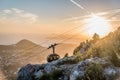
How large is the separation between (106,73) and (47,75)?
992cm

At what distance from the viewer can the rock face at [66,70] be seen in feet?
86.3

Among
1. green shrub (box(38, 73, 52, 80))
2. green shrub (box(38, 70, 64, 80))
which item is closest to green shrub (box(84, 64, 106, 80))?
green shrub (box(38, 70, 64, 80))

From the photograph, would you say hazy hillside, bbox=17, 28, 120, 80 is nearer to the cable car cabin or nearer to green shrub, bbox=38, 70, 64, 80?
green shrub, bbox=38, 70, 64, 80

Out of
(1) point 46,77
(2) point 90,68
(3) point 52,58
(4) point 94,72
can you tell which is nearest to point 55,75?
(1) point 46,77

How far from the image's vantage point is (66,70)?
3300cm

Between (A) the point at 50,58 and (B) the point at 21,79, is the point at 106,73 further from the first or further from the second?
(A) the point at 50,58

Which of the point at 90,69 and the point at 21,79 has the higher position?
the point at 90,69

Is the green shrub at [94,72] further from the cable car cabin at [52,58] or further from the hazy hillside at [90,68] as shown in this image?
the cable car cabin at [52,58]

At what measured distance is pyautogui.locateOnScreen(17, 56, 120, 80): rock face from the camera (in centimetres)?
2630

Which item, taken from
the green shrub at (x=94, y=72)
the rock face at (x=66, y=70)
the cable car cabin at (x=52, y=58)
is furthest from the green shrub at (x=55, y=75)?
the cable car cabin at (x=52, y=58)

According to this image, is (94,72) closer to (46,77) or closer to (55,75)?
(55,75)

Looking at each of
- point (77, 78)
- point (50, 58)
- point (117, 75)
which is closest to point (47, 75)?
point (77, 78)

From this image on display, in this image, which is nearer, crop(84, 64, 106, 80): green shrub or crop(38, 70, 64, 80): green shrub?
crop(84, 64, 106, 80): green shrub

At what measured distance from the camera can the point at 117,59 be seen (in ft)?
96.7
